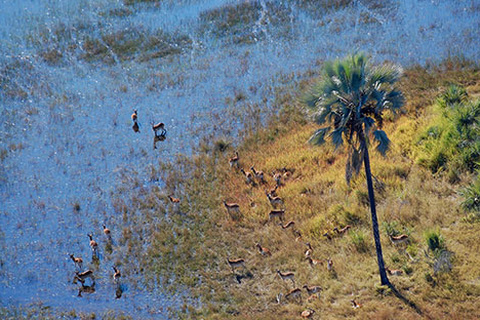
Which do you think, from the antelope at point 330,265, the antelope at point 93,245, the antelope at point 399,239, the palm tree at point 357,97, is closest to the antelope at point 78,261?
the antelope at point 93,245

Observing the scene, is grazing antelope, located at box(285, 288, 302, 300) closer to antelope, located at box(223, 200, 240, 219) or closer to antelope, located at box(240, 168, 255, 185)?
antelope, located at box(223, 200, 240, 219)

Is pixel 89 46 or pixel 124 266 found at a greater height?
pixel 89 46

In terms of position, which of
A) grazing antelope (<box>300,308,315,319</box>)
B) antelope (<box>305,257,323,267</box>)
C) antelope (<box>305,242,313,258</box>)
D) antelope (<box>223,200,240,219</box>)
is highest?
antelope (<box>223,200,240,219</box>)

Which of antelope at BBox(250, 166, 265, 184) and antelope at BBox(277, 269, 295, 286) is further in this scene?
antelope at BBox(250, 166, 265, 184)

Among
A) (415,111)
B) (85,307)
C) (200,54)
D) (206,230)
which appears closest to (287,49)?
(200,54)

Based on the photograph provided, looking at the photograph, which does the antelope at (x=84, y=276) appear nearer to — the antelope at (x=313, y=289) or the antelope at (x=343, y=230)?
the antelope at (x=313, y=289)

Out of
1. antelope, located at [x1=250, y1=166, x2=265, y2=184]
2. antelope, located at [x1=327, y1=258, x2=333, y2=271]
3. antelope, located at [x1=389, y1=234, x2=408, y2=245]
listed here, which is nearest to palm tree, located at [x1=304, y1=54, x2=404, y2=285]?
antelope, located at [x1=389, y1=234, x2=408, y2=245]

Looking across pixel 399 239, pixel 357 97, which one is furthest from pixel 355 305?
pixel 357 97

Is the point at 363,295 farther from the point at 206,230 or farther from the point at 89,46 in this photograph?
the point at 89,46
